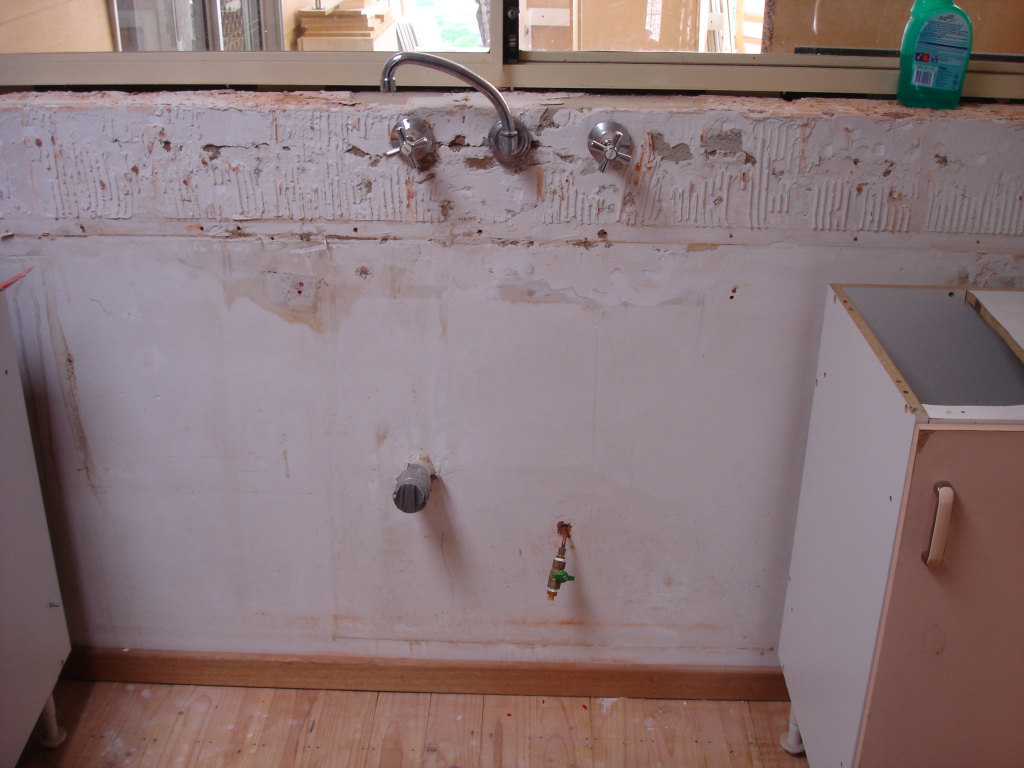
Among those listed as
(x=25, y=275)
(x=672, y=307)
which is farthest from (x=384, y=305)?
(x=25, y=275)

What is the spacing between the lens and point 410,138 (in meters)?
1.20

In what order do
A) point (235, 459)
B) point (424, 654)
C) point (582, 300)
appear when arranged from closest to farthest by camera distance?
point (582, 300) → point (235, 459) → point (424, 654)

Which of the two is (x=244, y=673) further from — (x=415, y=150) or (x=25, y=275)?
(x=415, y=150)

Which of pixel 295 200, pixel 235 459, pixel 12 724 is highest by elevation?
pixel 295 200

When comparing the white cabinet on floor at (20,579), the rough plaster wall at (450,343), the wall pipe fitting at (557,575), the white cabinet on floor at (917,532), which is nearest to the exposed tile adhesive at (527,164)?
the rough plaster wall at (450,343)

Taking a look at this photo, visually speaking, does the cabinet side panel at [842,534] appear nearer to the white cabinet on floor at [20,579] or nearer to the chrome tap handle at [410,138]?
the chrome tap handle at [410,138]

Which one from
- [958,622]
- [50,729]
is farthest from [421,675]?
[958,622]

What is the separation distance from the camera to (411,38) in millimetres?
1312

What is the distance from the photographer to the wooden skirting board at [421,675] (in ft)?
5.24

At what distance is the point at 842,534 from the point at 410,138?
836mm

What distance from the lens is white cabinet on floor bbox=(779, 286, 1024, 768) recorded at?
3.29 feet

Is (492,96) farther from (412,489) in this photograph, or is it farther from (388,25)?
(412,489)

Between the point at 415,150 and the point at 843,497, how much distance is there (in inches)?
31.1

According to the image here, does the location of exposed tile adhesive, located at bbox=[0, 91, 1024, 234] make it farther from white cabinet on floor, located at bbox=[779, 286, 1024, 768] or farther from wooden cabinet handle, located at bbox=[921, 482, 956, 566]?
wooden cabinet handle, located at bbox=[921, 482, 956, 566]
